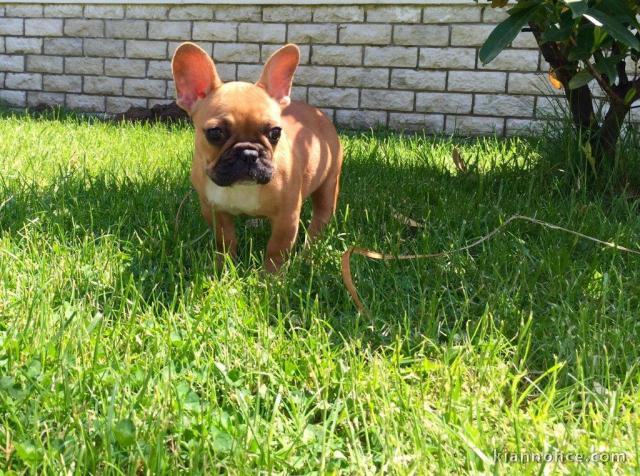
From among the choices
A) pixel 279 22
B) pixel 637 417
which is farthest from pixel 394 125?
pixel 637 417

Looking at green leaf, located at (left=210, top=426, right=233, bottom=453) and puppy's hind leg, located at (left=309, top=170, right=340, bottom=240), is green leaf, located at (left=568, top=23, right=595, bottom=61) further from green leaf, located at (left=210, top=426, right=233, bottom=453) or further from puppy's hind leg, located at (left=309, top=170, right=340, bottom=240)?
green leaf, located at (left=210, top=426, right=233, bottom=453)

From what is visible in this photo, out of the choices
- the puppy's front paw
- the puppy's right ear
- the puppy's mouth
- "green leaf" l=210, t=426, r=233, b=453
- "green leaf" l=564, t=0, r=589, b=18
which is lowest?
the puppy's front paw

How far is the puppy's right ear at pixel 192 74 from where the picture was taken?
2.72m

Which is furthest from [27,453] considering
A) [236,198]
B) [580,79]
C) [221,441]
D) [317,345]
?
[580,79]

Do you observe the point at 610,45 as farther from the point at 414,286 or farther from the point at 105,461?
the point at 105,461

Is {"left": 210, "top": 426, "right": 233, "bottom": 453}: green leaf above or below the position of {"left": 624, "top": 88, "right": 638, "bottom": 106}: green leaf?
below

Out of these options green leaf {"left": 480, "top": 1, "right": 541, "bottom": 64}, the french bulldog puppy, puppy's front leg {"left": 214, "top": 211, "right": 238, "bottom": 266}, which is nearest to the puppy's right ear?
the french bulldog puppy

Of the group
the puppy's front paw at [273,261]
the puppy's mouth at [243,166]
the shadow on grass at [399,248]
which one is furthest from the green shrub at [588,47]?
the puppy's front paw at [273,261]

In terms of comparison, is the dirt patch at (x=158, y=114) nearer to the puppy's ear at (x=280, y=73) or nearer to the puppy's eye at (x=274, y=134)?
the puppy's ear at (x=280, y=73)

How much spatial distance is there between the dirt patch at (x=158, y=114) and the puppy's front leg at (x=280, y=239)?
478 centimetres

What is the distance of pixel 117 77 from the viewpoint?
8.34m

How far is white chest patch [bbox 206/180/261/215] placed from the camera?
2.62 meters

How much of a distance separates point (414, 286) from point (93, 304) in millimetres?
1076

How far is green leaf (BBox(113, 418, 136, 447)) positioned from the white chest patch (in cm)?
135
